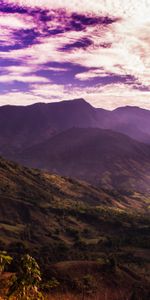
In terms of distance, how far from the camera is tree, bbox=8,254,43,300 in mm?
19531

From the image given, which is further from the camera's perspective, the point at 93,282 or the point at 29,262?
the point at 93,282

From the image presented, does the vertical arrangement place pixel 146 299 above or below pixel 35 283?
below

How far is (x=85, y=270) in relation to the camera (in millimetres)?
113688

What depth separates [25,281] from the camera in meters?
20.0

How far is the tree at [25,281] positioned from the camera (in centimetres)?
1953

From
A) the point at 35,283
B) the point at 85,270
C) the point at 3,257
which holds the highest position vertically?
the point at 3,257

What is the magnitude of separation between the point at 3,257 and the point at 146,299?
92990 millimetres

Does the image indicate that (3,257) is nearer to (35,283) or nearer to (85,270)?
(35,283)

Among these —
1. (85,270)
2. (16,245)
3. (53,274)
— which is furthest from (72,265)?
(16,245)

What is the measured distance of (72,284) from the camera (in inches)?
3925

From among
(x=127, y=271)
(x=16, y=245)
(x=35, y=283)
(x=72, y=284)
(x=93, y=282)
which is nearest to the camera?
(x=35, y=283)

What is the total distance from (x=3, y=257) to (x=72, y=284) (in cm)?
8523

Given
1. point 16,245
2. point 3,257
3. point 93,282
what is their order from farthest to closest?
point 16,245
point 93,282
point 3,257

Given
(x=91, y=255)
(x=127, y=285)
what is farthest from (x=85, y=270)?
(x=91, y=255)
